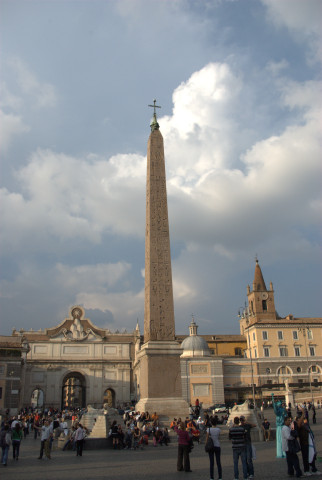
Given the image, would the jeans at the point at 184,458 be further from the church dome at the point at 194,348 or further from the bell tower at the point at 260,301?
the bell tower at the point at 260,301

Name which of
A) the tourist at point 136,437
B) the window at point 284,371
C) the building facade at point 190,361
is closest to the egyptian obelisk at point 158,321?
the tourist at point 136,437

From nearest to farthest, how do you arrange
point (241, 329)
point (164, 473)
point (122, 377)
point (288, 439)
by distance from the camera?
point (288, 439) → point (164, 473) → point (122, 377) → point (241, 329)

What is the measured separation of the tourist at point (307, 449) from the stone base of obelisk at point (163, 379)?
9976 mm

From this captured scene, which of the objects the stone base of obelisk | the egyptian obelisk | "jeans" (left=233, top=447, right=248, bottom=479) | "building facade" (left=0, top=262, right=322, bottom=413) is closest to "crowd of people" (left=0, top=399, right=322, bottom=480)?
"jeans" (left=233, top=447, right=248, bottom=479)

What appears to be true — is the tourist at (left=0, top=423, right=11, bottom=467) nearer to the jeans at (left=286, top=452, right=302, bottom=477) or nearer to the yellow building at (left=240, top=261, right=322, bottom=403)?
the jeans at (left=286, top=452, right=302, bottom=477)

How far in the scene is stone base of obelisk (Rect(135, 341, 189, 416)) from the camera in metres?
18.3

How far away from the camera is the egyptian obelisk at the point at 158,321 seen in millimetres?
18594

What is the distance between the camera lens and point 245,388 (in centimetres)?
4494

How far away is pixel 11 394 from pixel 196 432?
26.4 m

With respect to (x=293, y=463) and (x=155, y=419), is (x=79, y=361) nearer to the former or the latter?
(x=155, y=419)

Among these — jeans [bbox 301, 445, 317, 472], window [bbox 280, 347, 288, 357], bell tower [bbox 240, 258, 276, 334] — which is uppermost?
bell tower [bbox 240, 258, 276, 334]

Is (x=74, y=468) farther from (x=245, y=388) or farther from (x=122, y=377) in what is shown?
(x=122, y=377)

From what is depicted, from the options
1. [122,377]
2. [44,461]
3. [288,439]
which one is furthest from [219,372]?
[288,439]

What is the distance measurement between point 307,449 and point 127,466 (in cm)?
430
